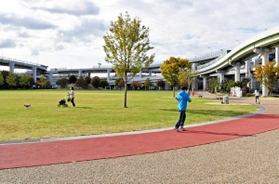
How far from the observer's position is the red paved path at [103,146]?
284 inches

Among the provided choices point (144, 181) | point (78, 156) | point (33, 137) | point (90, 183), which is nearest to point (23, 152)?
point (78, 156)

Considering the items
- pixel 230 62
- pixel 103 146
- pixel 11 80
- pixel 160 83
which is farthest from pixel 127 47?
pixel 160 83

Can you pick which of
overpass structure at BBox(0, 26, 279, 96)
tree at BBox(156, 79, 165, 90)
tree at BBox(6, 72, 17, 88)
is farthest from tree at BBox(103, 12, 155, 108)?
tree at BBox(156, 79, 165, 90)

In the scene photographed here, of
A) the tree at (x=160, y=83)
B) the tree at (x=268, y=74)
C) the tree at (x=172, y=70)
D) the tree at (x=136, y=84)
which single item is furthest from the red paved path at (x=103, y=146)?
the tree at (x=136, y=84)

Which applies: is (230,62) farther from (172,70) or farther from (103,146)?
(103,146)

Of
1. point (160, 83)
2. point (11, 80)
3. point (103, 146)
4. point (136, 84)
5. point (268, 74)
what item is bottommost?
point (103, 146)

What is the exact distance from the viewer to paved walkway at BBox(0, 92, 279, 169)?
7.21m

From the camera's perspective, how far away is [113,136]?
10.3 m

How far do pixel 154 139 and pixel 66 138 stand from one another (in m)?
2.94

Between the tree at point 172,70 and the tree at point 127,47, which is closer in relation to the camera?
the tree at point 127,47

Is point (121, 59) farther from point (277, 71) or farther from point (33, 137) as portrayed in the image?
point (277, 71)

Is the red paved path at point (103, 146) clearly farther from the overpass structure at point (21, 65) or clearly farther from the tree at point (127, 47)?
the overpass structure at point (21, 65)

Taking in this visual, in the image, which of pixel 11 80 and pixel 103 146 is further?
pixel 11 80

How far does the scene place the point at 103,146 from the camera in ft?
28.5
